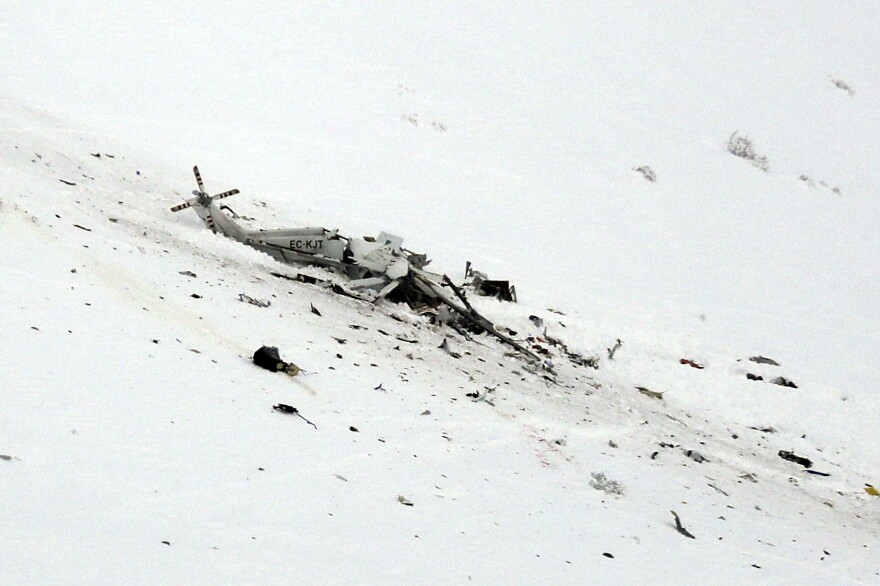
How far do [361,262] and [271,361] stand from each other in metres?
4.66

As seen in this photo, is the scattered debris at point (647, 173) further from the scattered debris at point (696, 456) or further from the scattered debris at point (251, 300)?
the scattered debris at point (251, 300)

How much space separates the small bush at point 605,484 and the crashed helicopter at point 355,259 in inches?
151

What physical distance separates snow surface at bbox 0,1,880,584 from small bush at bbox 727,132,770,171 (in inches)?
25.5

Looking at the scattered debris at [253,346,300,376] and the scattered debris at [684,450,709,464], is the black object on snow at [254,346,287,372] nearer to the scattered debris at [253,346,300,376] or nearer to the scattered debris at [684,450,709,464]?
the scattered debris at [253,346,300,376]

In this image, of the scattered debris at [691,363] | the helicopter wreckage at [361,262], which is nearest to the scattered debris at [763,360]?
the scattered debris at [691,363]

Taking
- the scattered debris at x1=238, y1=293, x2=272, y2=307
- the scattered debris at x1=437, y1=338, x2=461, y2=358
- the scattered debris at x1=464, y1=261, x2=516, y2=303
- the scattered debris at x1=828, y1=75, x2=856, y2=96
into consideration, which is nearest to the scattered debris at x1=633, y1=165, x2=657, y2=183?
the scattered debris at x1=464, y1=261, x2=516, y2=303

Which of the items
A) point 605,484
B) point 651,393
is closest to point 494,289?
point 651,393

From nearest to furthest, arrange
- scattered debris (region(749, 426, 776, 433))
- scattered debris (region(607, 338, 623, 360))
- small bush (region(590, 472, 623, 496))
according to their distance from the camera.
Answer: small bush (region(590, 472, 623, 496)) < scattered debris (region(749, 426, 776, 433)) < scattered debris (region(607, 338, 623, 360))

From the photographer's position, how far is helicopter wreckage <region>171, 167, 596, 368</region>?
1060 cm

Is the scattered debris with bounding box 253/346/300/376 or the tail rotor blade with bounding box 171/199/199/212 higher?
the tail rotor blade with bounding box 171/199/199/212

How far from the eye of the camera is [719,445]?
31.1ft

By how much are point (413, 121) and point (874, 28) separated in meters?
28.5

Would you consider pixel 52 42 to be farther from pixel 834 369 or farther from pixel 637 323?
pixel 834 369

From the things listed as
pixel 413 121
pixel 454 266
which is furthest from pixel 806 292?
pixel 413 121
